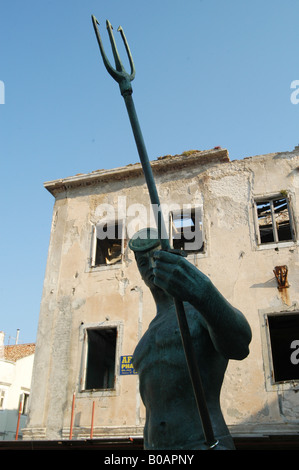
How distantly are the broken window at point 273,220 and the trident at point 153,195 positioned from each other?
1031 cm

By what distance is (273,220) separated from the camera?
1243 cm

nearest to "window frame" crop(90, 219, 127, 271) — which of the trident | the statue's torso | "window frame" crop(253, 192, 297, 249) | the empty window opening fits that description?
the empty window opening

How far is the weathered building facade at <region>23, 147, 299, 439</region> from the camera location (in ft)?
36.6

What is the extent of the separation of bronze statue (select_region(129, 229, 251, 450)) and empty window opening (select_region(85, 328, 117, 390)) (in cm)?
1036

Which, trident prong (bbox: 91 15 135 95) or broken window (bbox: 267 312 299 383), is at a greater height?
broken window (bbox: 267 312 299 383)

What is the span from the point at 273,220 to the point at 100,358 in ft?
19.5

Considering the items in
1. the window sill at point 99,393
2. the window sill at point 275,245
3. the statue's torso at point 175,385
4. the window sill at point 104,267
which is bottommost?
the statue's torso at point 175,385

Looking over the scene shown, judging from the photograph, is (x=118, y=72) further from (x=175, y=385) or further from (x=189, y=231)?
(x=189, y=231)

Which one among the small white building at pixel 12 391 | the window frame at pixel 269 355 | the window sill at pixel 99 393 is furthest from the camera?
the small white building at pixel 12 391

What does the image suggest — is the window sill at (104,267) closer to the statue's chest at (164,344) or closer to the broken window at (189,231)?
the broken window at (189,231)

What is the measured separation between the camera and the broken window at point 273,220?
12.5 metres

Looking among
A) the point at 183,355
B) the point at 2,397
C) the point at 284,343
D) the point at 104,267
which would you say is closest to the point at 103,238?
the point at 104,267

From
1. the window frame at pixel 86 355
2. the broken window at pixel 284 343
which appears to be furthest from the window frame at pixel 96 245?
the broken window at pixel 284 343

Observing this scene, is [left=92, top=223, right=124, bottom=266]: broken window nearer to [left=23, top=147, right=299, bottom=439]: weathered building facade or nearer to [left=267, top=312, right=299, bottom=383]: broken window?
[left=23, top=147, right=299, bottom=439]: weathered building facade
